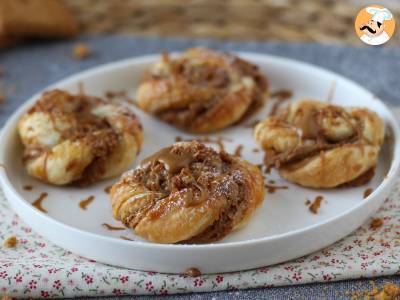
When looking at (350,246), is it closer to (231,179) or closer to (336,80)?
(231,179)

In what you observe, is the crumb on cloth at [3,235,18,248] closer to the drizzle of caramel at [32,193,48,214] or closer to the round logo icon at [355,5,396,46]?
the drizzle of caramel at [32,193,48,214]

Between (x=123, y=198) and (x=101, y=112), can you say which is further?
(x=101, y=112)

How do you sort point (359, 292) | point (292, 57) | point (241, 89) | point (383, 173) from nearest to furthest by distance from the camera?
point (359, 292) → point (383, 173) → point (241, 89) → point (292, 57)

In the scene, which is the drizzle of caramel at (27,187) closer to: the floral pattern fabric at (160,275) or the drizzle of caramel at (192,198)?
the floral pattern fabric at (160,275)

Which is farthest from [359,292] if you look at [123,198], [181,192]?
[123,198]

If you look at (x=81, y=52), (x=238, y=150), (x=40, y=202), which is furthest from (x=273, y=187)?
(x=81, y=52)

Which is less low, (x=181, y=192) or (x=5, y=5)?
(x=181, y=192)
